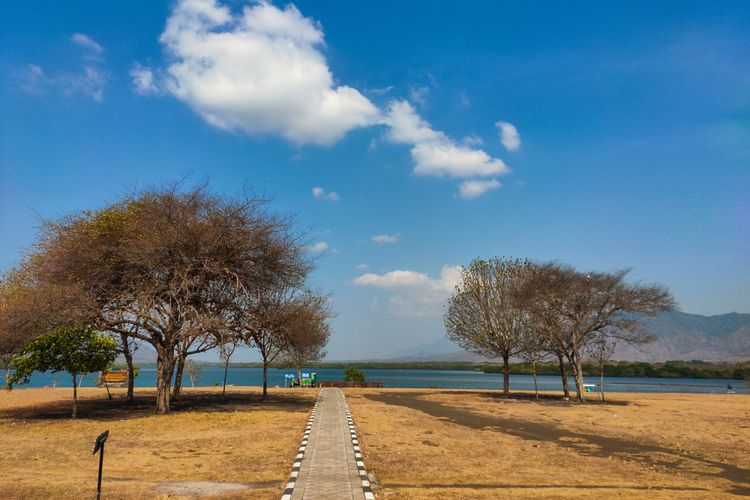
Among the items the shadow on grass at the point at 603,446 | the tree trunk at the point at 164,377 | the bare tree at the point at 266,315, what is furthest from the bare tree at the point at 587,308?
the tree trunk at the point at 164,377

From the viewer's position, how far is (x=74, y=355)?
82.4 ft

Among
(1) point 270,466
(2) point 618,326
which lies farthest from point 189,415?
(2) point 618,326

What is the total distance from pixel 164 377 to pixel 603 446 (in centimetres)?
2321

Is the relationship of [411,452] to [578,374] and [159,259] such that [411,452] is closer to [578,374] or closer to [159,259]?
[159,259]

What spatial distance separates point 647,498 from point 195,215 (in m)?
25.7

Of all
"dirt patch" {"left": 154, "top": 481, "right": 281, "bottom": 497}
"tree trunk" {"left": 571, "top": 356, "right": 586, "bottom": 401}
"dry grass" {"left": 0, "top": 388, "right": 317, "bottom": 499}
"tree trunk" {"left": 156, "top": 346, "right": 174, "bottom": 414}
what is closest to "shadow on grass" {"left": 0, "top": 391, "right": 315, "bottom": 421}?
"dry grass" {"left": 0, "top": 388, "right": 317, "bottom": 499}

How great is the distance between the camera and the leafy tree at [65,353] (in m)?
24.2

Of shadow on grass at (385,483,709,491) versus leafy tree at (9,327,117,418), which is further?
leafy tree at (9,327,117,418)

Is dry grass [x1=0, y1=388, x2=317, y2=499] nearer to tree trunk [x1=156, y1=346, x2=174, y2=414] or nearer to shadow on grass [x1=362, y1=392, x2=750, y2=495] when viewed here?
tree trunk [x1=156, y1=346, x2=174, y2=414]

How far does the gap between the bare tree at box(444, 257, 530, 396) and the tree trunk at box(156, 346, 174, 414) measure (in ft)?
87.0

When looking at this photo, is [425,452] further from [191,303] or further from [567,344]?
[567,344]

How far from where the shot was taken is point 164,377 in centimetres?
2758

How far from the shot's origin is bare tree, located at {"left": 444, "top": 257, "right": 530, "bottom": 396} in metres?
42.1

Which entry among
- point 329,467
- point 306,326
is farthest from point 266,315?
point 329,467
